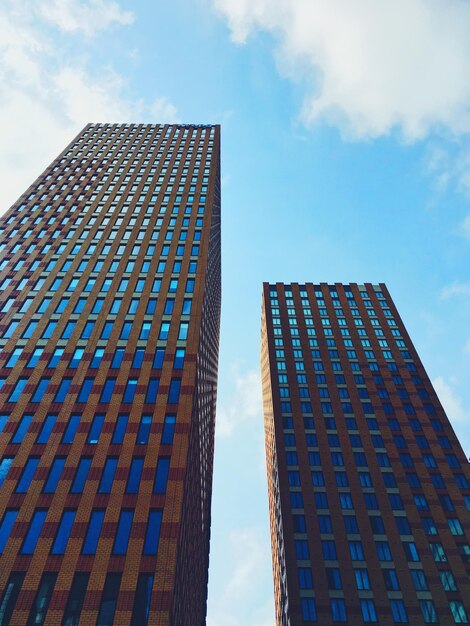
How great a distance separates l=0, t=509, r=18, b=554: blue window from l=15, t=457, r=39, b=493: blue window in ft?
5.68

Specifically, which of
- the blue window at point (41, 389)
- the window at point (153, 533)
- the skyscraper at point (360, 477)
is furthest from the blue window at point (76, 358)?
the skyscraper at point (360, 477)

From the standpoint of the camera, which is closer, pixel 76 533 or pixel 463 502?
pixel 76 533

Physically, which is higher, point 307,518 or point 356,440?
point 356,440

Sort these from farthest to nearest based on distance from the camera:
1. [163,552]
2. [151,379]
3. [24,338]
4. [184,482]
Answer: [24,338], [151,379], [184,482], [163,552]

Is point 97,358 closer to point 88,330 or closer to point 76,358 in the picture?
point 76,358

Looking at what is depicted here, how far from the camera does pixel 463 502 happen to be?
67.6m

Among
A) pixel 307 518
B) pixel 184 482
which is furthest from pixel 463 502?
pixel 184 482

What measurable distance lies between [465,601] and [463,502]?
14.5 meters

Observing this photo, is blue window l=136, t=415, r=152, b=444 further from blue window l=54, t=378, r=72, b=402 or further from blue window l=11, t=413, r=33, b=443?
blue window l=11, t=413, r=33, b=443

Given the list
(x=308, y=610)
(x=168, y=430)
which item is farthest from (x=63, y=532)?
(x=308, y=610)

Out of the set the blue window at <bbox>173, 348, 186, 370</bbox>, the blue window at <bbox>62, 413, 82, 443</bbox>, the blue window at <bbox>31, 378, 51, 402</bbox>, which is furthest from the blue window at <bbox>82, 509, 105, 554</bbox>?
the blue window at <bbox>173, 348, 186, 370</bbox>

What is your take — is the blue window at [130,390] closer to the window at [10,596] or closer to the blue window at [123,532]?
the blue window at [123,532]

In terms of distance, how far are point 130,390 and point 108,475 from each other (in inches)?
351

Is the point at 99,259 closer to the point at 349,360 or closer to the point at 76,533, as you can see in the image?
the point at 76,533
